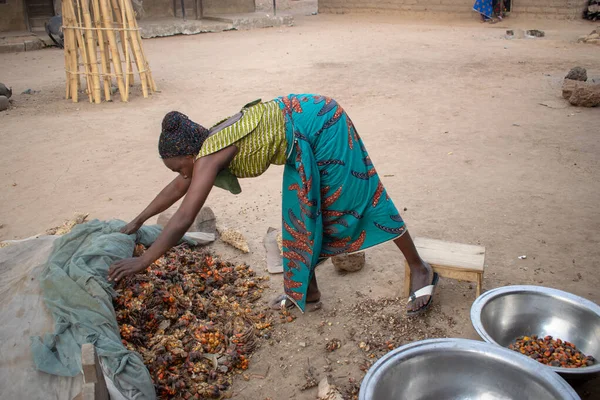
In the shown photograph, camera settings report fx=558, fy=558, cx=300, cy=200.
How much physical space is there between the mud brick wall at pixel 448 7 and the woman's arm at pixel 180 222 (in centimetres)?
1452

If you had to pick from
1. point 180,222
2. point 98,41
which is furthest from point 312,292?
point 98,41

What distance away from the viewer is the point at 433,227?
13.5 feet

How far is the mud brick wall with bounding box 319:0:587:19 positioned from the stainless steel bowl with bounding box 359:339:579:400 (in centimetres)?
1458

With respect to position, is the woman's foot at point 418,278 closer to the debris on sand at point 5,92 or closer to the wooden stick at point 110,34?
the wooden stick at point 110,34

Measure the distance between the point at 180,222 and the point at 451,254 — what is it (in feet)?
5.34

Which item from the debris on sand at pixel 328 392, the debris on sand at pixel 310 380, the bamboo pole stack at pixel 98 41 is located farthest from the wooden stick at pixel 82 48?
the debris on sand at pixel 328 392

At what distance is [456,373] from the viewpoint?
2.27m

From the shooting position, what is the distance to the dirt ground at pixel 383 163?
3.18m

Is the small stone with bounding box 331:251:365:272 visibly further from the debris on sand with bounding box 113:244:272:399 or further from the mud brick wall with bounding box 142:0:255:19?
the mud brick wall with bounding box 142:0:255:19

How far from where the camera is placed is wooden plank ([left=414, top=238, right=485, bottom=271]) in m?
3.11

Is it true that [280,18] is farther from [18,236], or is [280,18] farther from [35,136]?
[18,236]

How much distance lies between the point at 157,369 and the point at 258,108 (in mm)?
1336

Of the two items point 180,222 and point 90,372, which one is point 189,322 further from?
point 90,372

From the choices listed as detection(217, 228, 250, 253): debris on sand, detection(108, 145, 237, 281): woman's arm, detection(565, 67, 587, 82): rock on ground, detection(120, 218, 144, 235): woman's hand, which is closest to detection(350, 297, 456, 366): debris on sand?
detection(217, 228, 250, 253): debris on sand
